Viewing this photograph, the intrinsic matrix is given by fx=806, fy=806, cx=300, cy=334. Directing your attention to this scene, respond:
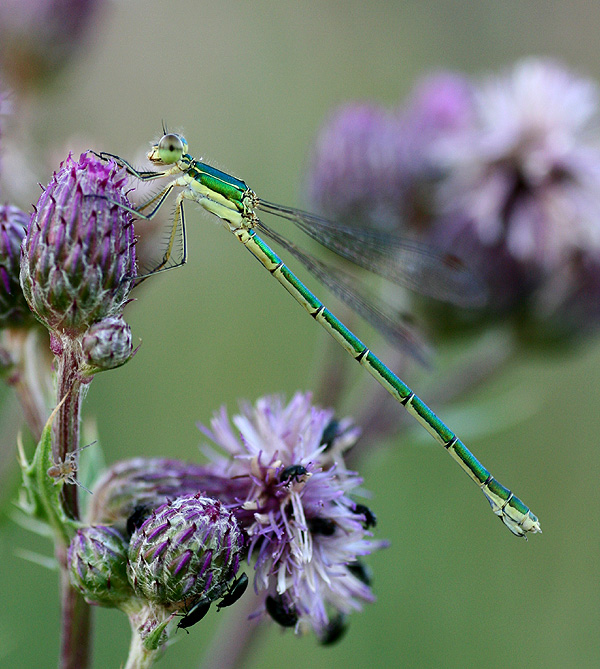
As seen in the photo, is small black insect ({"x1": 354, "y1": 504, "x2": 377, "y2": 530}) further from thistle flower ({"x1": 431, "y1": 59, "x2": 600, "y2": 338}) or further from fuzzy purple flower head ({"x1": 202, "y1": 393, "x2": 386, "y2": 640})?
thistle flower ({"x1": 431, "y1": 59, "x2": 600, "y2": 338})

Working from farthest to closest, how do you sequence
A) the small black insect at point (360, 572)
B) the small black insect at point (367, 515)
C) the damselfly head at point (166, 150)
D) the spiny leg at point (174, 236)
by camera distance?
1. the damselfly head at point (166, 150)
2. the spiny leg at point (174, 236)
3. the small black insect at point (360, 572)
4. the small black insect at point (367, 515)

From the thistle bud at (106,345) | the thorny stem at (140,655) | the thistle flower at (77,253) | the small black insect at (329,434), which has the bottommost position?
the thorny stem at (140,655)

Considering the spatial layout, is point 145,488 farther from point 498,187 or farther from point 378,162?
point 498,187

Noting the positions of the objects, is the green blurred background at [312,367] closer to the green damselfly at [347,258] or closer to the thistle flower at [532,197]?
the green damselfly at [347,258]

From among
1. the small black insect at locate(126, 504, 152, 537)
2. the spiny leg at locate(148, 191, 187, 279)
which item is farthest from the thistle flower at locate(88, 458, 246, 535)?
the spiny leg at locate(148, 191, 187, 279)

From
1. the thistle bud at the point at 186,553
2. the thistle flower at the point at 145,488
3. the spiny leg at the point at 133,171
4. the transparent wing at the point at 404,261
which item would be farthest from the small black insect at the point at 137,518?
the transparent wing at the point at 404,261
